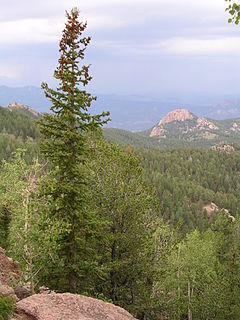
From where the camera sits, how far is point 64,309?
16.2 m

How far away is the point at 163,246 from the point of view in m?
27.0

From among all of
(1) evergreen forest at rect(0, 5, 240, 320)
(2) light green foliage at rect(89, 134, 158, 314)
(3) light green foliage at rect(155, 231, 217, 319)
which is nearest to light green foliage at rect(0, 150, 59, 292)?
(1) evergreen forest at rect(0, 5, 240, 320)

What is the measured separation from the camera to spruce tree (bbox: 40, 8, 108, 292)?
1973cm

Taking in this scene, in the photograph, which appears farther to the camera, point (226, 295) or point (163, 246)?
point (226, 295)

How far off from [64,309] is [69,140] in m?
8.87

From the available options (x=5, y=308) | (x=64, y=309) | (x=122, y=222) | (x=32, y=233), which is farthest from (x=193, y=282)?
(x=5, y=308)

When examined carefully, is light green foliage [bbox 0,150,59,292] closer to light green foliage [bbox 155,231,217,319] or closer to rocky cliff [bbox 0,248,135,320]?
rocky cliff [bbox 0,248,135,320]

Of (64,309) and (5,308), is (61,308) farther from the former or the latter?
(5,308)

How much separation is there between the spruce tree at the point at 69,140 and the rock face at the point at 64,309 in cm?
267

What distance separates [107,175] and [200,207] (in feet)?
531

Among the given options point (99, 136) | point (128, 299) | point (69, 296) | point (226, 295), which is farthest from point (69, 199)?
point (226, 295)

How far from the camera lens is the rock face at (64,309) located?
15.2 meters

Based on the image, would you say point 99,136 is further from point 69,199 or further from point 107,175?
point 69,199

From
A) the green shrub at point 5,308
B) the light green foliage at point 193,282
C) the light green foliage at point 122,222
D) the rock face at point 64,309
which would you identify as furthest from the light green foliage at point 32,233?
the light green foliage at point 193,282
